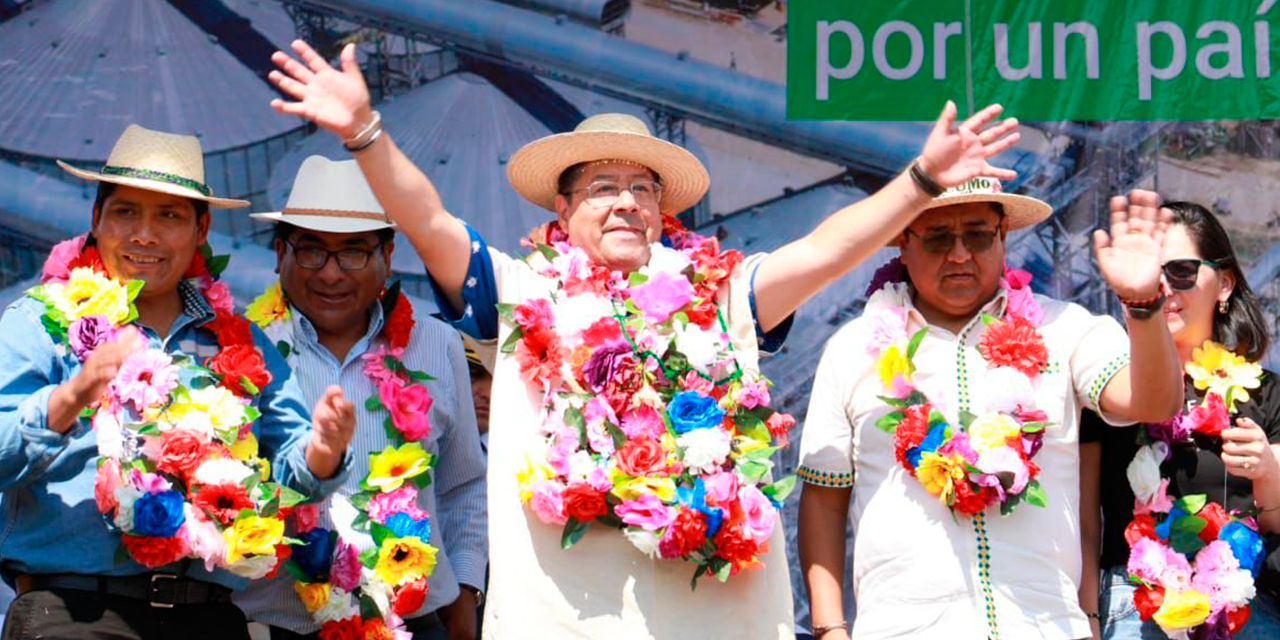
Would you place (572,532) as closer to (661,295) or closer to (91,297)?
(661,295)

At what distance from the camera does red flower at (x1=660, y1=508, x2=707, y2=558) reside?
3.34 meters

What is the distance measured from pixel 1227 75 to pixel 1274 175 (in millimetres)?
393

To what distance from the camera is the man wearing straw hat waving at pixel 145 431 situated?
338 cm

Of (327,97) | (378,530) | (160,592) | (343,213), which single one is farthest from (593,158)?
(160,592)

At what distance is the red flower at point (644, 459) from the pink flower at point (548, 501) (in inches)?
5.8

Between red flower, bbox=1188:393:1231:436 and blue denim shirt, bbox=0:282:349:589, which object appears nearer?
blue denim shirt, bbox=0:282:349:589

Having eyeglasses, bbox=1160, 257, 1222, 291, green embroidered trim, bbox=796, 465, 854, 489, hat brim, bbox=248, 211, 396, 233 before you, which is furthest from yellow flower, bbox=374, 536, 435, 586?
eyeglasses, bbox=1160, 257, 1222, 291

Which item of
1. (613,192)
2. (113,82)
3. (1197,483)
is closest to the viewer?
(613,192)

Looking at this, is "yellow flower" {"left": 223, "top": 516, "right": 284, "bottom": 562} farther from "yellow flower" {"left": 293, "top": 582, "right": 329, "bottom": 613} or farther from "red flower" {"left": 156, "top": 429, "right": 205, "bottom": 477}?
"yellow flower" {"left": 293, "top": 582, "right": 329, "bottom": 613}

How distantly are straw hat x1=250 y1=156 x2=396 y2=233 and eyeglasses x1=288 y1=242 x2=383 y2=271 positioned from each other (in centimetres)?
6

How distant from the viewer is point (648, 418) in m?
3.47

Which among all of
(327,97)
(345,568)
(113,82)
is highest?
(113,82)

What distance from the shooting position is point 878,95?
5.43m

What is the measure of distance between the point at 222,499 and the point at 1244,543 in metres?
2.46
